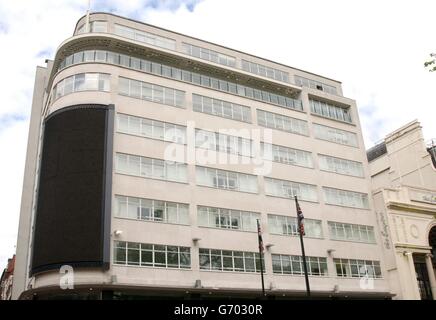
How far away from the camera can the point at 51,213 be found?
120 feet

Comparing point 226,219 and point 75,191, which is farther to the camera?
point 226,219

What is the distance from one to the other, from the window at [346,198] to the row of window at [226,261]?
623cm

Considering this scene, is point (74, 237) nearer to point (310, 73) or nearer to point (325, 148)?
point (325, 148)

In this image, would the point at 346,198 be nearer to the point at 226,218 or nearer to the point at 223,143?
the point at 223,143

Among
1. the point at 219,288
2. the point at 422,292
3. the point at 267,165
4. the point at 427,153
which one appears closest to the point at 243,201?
the point at 267,165

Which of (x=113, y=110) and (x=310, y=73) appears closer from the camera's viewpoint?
(x=113, y=110)

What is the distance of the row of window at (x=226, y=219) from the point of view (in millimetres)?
37812

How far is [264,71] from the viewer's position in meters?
53.6

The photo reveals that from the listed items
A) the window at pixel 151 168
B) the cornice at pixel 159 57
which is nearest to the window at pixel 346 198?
the cornice at pixel 159 57

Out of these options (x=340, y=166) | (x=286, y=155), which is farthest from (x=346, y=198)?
(x=286, y=155)

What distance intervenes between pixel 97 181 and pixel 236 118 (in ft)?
55.0

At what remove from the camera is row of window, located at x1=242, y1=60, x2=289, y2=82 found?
52.8 meters

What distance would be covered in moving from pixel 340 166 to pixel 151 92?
23.2 metres

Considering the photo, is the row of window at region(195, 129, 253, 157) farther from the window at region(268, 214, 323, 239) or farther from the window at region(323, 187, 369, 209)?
the window at region(323, 187, 369, 209)
